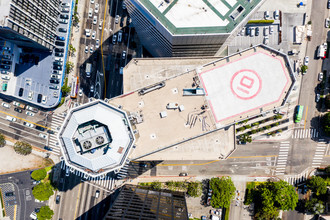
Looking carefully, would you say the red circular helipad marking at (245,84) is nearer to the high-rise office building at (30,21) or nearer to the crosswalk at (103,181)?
the crosswalk at (103,181)

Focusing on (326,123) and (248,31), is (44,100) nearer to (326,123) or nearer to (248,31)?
(248,31)

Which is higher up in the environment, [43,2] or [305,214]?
[43,2]

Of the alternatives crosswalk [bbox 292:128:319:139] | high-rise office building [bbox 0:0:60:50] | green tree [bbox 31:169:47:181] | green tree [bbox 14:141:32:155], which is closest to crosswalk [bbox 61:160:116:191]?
→ green tree [bbox 31:169:47:181]

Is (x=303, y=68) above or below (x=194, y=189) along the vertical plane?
above

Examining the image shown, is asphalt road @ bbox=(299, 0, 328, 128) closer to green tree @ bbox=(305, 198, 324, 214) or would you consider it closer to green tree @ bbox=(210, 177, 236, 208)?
green tree @ bbox=(305, 198, 324, 214)

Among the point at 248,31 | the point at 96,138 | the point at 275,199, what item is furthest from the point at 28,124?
the point at 275,199

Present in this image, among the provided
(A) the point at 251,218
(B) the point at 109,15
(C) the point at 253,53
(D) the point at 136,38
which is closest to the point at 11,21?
(B) the point at 109,15

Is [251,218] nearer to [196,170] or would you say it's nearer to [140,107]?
[196,170]
